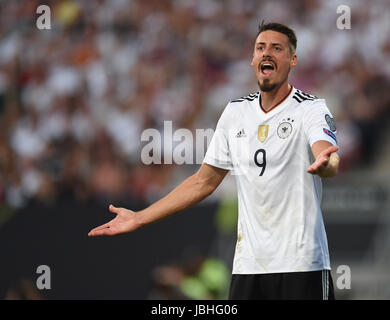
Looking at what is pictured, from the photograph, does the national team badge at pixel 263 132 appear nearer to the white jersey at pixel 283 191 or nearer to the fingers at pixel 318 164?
the white jersey at pixel 283 191

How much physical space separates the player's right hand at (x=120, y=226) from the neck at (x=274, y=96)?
1.02 metres

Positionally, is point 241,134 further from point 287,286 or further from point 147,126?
point 147,126

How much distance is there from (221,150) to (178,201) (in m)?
0.40

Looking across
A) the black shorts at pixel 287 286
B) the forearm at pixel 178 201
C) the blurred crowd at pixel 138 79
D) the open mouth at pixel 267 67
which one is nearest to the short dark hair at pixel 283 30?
the open mouth at pixel 267 67

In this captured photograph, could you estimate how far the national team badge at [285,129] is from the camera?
397cm

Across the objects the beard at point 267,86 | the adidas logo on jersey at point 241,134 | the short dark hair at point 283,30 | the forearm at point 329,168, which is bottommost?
the forearm at point 329,168

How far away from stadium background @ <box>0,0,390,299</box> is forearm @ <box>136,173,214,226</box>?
3.26 meters

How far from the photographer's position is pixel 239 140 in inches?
164

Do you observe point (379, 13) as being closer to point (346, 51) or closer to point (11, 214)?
point (346, 51)

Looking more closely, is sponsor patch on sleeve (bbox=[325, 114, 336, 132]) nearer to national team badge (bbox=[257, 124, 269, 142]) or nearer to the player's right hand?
national team badge (bbox=[257, 124, 269, 142])

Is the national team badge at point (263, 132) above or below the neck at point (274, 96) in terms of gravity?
below

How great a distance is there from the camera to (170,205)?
4.24 meters

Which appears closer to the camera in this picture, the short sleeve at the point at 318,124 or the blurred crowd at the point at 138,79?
the short sleeve at the point at 318,124

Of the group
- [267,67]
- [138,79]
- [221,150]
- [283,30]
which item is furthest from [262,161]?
[138,79]
